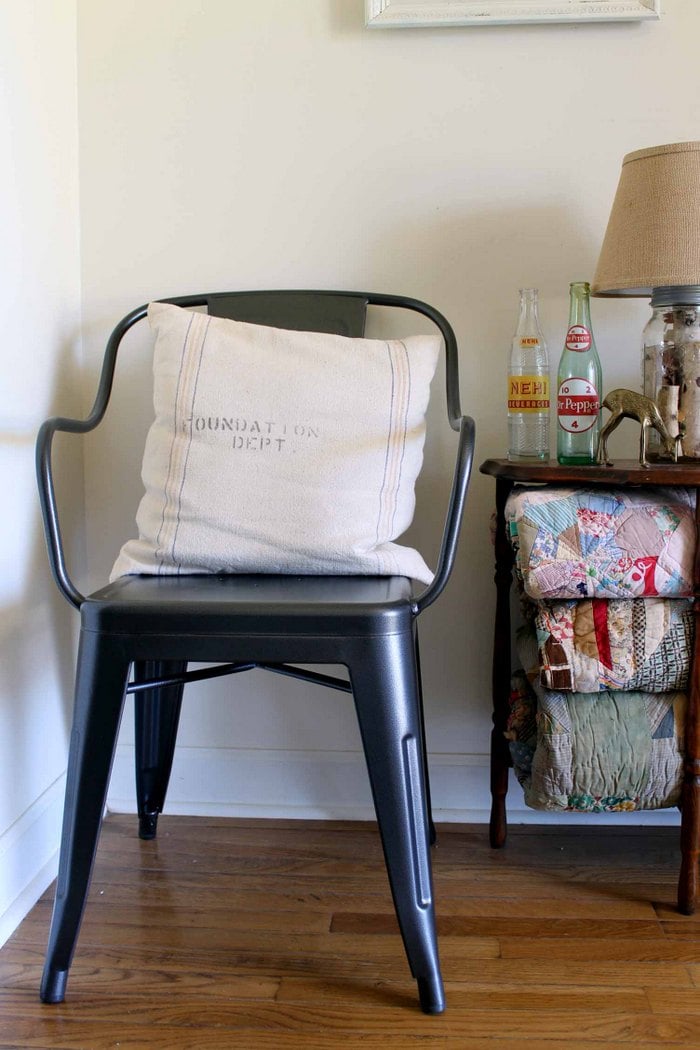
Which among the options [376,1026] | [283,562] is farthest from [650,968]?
[283,562]

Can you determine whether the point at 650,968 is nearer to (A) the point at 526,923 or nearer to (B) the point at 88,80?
(A) the point at 526,923

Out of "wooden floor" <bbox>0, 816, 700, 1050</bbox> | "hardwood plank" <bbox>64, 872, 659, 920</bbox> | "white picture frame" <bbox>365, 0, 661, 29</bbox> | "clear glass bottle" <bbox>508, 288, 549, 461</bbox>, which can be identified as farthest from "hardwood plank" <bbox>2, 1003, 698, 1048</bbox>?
"white picture frame" <bbox>365, 0, 661, 29</bbox>

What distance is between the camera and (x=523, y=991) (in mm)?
1166

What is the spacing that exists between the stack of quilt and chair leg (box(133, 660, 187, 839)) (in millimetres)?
587

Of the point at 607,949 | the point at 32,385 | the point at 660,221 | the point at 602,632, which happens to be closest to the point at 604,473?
the point at 602,632

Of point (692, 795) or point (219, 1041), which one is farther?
point (692, 795)

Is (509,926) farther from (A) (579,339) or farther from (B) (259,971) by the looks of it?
(A) (579,339)

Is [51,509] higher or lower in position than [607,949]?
higher

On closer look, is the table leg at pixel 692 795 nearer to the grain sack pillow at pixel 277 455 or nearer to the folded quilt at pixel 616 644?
the folded quilt at pixel 616 644

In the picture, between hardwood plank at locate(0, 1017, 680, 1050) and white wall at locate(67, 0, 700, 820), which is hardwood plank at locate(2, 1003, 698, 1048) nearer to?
hardwood plank at locate(0, 1017, 680, 1050)

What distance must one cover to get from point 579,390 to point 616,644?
378mm

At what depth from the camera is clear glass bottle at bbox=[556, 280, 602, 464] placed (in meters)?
1.42

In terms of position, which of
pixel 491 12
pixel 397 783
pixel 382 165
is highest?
pixel 491 12

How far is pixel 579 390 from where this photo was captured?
142 cm
